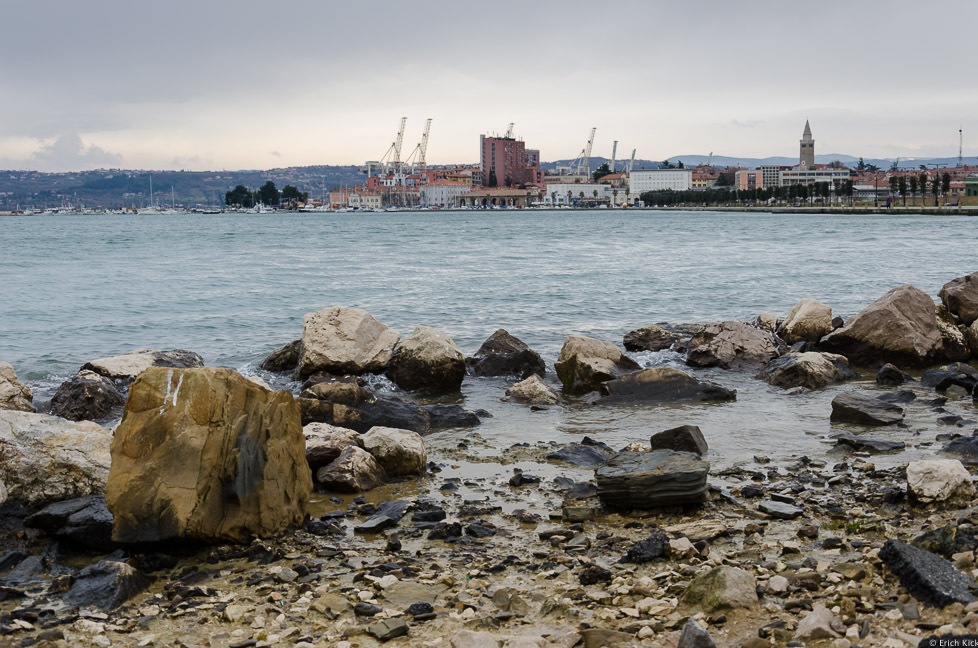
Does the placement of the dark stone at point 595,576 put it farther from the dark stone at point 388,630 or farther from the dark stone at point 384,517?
the dark stone at point 384,517

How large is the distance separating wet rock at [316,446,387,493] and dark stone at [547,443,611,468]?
1.77m

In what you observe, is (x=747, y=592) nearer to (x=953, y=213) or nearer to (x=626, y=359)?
(x=626, y=359)

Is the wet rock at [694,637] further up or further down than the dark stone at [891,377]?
further up

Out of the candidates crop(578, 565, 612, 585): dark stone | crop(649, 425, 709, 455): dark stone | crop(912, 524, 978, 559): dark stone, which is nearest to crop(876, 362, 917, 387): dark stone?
crop(649, 425, 709, 455): dark stone

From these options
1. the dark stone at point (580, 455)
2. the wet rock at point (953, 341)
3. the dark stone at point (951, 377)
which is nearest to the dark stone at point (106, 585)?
the dark stone at point (580, 455)

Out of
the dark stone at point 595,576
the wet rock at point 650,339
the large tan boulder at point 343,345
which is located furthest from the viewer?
the wet rock at point 650,339

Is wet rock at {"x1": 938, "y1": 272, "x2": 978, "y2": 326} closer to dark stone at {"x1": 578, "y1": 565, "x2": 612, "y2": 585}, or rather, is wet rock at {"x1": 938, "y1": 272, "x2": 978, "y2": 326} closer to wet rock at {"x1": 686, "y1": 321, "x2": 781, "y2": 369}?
wet rock at {"x1": 686, "y1": 321, "x2": 781, "y2": 369}

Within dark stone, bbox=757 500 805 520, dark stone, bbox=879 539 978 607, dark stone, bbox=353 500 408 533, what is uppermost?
dark stone, bbox=879 539 978 607

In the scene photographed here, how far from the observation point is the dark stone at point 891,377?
12.6 m

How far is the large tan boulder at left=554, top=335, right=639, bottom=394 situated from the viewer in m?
12.4

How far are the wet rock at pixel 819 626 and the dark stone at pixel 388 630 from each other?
82.0 inches

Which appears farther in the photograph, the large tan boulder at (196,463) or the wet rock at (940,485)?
the wet rock at (940,485)

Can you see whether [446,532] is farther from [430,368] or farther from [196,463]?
[430,368]

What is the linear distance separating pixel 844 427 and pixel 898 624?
18.5 ft
